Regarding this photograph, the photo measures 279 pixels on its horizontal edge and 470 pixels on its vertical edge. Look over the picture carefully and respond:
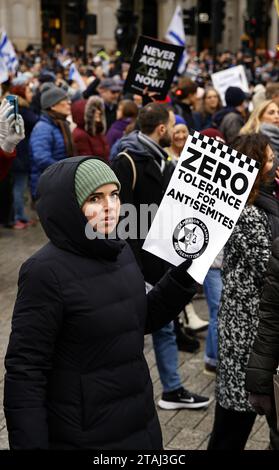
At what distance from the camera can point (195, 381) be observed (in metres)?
5.83

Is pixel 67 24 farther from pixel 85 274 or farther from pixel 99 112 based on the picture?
pixel 85 274

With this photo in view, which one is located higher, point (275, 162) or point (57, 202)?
point (57, 202)

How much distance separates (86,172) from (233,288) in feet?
5.01

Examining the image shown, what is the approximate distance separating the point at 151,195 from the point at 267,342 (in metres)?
2.10

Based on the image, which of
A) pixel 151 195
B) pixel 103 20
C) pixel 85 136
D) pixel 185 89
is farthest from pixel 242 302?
pixel 103 20

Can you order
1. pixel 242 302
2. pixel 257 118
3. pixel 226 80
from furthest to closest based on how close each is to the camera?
1. pixel 226 80
2. pixel 257 118
3. pixel 242 302

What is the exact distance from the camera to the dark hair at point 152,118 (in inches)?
212

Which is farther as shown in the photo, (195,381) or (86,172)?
(195,381)

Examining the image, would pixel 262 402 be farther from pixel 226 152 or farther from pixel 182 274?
pixel 226 152

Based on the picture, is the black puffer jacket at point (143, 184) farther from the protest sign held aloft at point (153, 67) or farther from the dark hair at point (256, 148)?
the protest sign held aloft at point (153, 67)

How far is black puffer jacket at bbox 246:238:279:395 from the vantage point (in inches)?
133

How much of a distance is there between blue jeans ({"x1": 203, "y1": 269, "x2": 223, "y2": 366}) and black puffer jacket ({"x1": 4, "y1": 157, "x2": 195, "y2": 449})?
289 centimetres

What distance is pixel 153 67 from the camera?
340 inches
